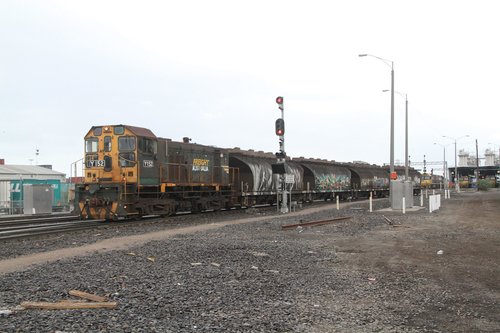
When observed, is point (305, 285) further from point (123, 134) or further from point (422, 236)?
point (123, 134)

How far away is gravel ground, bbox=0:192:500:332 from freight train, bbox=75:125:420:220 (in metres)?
7.00

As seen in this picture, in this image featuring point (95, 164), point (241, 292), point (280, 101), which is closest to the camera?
point (241, 292)

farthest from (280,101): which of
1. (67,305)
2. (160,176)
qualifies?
(67,305)

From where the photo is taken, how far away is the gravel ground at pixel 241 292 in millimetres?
5559

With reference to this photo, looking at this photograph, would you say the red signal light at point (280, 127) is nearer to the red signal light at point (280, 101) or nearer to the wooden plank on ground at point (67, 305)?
the red signal light at point (280, 101)

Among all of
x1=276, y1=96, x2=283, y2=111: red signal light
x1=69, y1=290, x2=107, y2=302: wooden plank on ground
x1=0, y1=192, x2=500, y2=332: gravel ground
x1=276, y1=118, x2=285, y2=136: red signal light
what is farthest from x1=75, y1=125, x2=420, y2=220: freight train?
x1=69, y1=290, x2=107, y2=302: wooden plank on ground

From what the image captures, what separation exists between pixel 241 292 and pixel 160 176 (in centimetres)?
1448

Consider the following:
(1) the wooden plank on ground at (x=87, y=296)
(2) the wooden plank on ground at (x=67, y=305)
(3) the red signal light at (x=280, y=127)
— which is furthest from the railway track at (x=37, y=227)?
(3) the red signal light at (x=280, y=127)

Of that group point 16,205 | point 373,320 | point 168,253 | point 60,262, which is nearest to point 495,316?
point 373,320

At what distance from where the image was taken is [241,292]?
280 inches

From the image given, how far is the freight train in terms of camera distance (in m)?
19.3

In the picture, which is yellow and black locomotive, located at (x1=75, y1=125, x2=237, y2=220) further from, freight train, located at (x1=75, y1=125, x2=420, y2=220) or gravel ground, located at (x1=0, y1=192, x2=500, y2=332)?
gravel ground, located at (x1=0, y1=192, x2=500, y2=332)

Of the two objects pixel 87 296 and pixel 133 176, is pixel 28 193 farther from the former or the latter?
pixel 87 296

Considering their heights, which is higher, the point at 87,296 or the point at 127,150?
the point at 127,150
